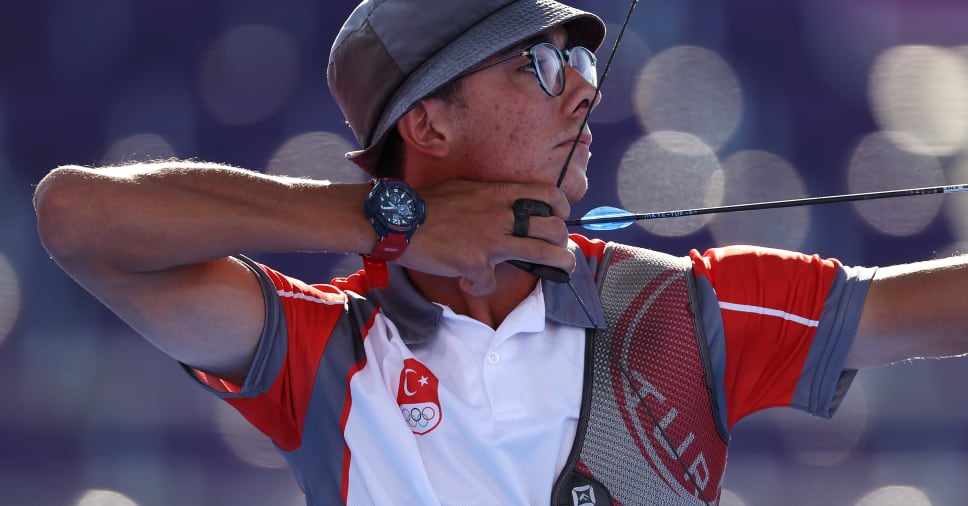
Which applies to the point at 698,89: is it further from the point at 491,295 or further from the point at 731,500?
the point at 491,295

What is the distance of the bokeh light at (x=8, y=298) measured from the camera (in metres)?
2.84

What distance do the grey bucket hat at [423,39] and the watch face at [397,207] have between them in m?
0.24

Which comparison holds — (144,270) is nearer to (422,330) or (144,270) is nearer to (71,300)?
(422,330)

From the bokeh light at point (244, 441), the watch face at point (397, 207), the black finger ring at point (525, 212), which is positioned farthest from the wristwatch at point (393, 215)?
the bokeh light at point (244, 441)

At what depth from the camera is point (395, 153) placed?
5.47ft

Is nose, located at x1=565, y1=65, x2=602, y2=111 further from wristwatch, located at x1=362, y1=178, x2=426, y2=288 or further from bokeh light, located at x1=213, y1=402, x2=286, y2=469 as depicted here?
bokeh light, located at x1=213, y1=402, x2=286, y2=469

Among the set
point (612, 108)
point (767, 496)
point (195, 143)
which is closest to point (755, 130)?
point (612, 108)

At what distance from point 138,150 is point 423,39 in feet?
5.65

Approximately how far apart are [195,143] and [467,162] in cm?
164

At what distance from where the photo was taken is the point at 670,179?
2.94 meters

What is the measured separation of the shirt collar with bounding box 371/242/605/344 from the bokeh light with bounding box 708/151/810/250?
152 centimetres

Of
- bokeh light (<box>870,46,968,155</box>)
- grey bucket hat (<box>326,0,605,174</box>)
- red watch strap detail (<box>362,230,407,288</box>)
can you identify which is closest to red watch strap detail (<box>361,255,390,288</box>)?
red watch strap detail (<box>362,230,407,288</box>)

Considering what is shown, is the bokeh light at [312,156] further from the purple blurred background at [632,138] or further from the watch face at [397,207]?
the watch face at [397,207]

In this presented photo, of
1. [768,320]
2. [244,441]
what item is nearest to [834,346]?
[768,320]
